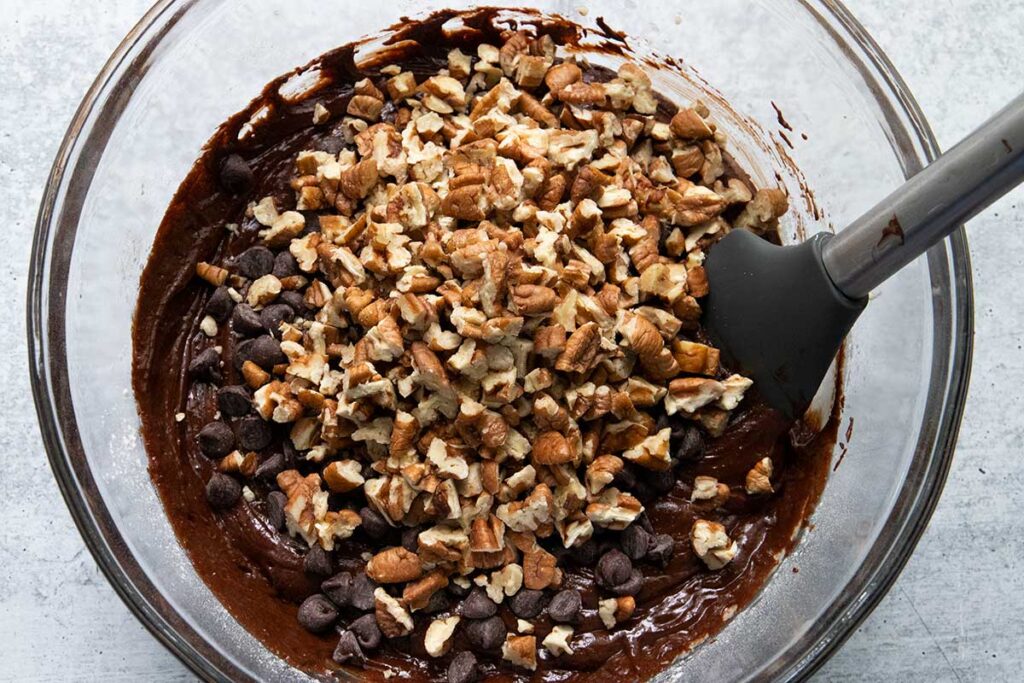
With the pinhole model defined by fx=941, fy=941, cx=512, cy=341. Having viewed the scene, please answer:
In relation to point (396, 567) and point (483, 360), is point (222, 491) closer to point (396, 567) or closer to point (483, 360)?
point (396, 567)

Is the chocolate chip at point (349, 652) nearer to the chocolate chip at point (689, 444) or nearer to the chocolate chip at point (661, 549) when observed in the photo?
the chocolate chip at point (661, 549)

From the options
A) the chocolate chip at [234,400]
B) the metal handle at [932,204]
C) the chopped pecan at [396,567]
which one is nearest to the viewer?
the metal handle at [932,204]

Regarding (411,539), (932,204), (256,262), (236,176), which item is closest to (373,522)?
(411,539)

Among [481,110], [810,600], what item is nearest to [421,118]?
[481,110]

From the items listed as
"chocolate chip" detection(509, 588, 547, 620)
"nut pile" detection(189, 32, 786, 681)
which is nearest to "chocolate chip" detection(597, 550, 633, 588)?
"nut pile" detection(189, 32, 786, 681)

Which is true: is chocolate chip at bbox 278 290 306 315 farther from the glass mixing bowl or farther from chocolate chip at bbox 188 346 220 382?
the glass mixing bowl

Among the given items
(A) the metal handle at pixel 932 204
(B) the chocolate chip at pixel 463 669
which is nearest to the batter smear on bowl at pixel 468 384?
(B) the chocolate chip at pixel 463 669
